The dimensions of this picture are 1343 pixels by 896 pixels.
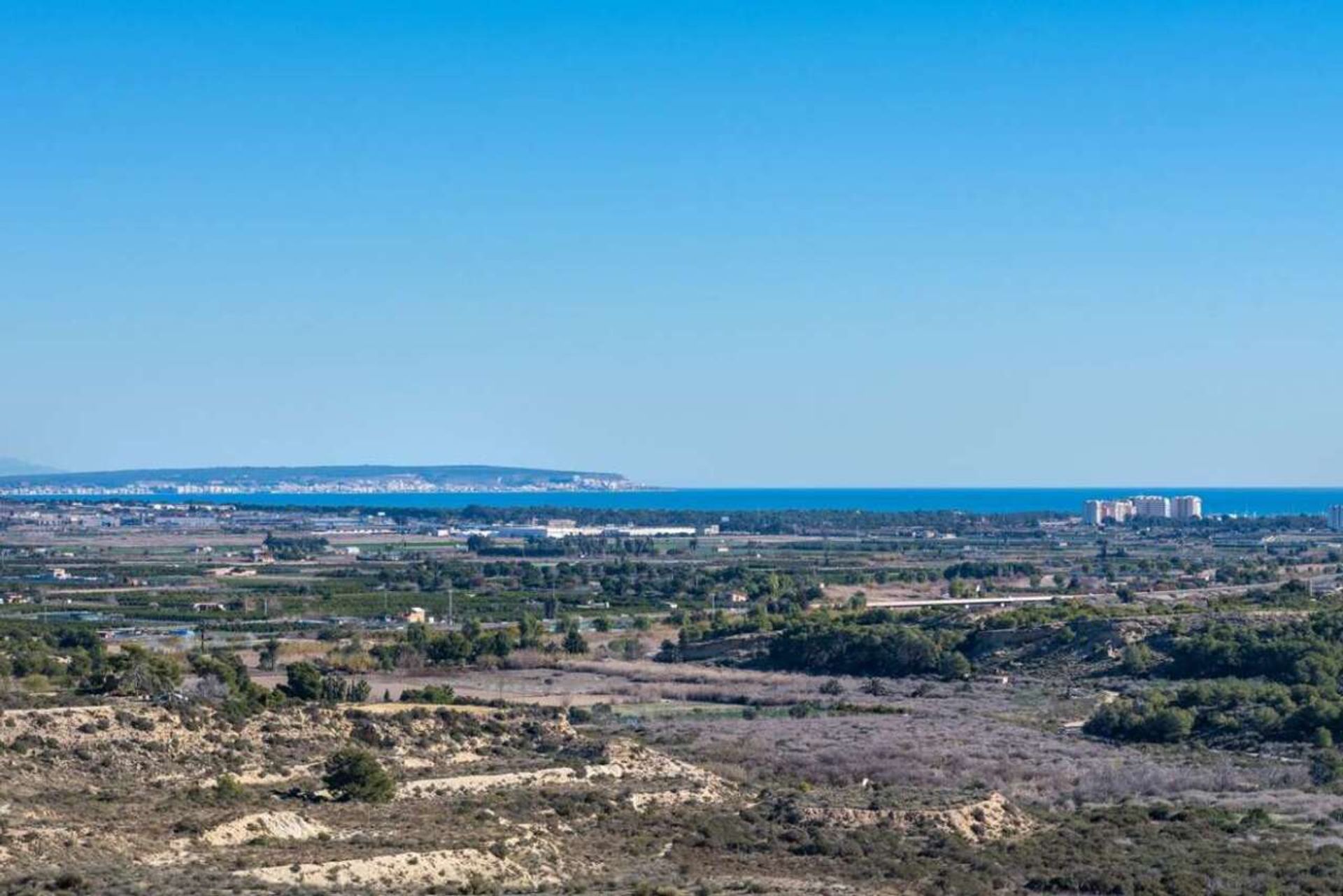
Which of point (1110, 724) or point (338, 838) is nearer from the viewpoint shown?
point (338, 838)

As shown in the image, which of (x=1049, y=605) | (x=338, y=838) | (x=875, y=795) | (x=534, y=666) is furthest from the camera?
(x=1049, y=605)

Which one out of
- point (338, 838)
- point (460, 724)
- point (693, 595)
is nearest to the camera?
point (338, 838)

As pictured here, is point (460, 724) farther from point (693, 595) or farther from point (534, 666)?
point (693, 595)

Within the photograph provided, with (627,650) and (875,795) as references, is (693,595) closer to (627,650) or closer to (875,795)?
(627,650)

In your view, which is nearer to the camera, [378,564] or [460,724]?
[460,724]

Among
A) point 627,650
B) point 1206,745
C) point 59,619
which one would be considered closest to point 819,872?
point 1206,745

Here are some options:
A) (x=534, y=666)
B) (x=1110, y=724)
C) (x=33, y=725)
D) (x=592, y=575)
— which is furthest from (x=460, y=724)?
(x=592, y=575)

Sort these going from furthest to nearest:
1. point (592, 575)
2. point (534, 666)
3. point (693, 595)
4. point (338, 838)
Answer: point (592, 575) → point (693, 595) → point (534, 666) → point (338, 838)

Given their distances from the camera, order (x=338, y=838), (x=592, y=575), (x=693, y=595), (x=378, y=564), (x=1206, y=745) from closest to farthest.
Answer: (x=338, y=838)
(x=1206, y=745)
(x=693, y=595)
(x=592, y=575)
(x=378, y=564)

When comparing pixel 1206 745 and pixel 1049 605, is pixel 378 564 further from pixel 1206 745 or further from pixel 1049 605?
pixel 1206 745
